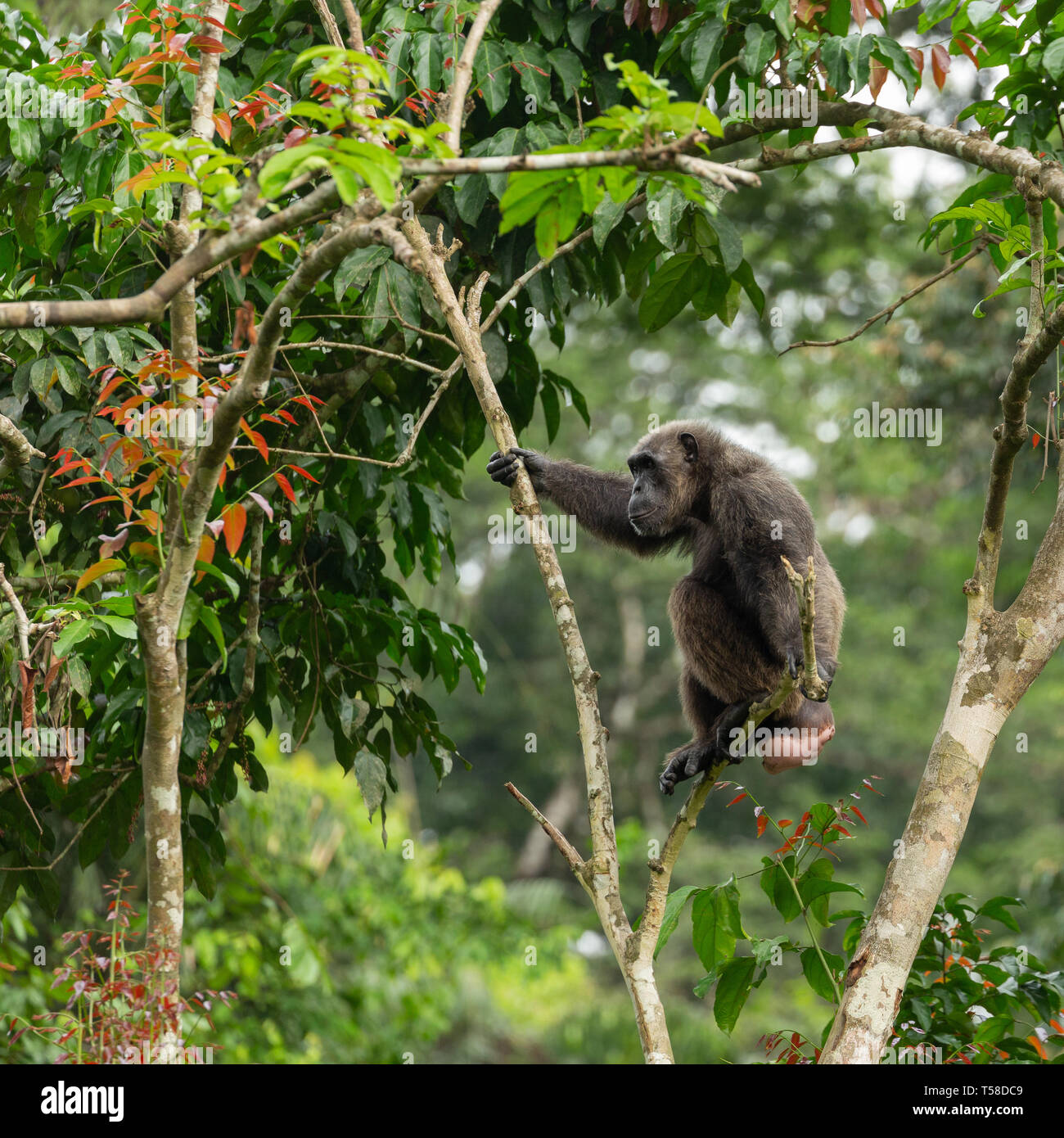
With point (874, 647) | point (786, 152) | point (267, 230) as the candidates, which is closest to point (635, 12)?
point (786, 152)

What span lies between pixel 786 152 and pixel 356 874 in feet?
30.2

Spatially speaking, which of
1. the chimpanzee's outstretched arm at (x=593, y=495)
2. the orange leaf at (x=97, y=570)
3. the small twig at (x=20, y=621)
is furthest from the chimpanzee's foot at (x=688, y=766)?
the small twig at (x=20, y=621)

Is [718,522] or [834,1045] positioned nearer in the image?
[834,1045]

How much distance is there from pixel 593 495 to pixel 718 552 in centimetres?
66

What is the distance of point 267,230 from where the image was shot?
2906 millimetres

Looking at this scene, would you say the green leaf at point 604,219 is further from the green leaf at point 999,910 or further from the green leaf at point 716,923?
the green leaf at point 999,910

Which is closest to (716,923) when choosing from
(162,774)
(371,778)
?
(371,778)

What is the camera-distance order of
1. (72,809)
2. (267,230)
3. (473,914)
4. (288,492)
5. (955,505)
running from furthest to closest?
(955,505), (473,914), (72,809), (288,492), (267,230)

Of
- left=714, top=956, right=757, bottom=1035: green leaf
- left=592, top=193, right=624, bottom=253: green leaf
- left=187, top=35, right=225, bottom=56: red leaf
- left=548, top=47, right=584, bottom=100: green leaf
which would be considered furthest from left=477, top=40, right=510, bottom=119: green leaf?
left=714, top=956, right=757, bottom=1035: green leaf

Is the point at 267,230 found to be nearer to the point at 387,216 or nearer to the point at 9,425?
the point at 387,216

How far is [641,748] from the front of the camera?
82.7 ft

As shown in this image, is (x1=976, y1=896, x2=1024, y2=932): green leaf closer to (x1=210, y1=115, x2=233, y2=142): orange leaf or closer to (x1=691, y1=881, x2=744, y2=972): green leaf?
(x1=691, y1=881, x2=744, y2=972): green leaf

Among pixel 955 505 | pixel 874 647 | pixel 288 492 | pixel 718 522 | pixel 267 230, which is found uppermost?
pixel 267 230

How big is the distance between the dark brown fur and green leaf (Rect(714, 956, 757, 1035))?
2.88ft
